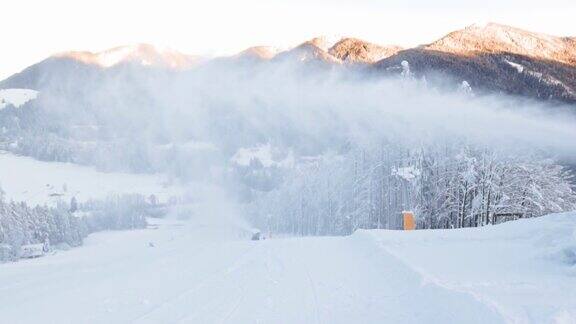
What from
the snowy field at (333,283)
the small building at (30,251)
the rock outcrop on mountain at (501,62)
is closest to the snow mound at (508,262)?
the snowy field at (333,283)

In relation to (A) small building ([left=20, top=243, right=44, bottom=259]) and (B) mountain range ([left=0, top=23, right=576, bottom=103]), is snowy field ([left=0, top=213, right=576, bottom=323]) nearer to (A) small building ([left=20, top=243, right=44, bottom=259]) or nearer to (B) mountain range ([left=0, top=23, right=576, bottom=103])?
(A) small building ([left=20, top=243, right=44, bottom=259])

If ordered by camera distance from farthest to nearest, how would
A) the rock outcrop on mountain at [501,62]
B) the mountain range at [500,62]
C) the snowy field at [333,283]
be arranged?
the rock outcrop on mountain at [501,62], the mountain range at [500,62], the snowy field at [333,283]

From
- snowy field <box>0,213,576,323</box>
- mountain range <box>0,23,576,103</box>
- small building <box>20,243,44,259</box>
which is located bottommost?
small building <box>20,243,44,259</box>

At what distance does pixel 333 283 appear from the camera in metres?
11.2

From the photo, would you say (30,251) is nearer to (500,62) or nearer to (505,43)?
(500,62)

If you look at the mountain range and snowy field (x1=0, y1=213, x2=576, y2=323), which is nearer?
snowy field (x1=0, y1=213, x2=576, y2=323)

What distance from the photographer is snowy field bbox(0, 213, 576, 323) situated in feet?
27.7

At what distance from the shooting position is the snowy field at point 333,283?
8.44m

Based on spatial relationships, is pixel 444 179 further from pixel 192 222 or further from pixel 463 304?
pixel 192 222

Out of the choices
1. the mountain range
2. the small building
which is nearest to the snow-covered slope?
the mountain range

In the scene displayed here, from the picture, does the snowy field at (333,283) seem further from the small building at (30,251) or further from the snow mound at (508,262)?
the small building at (30,251)

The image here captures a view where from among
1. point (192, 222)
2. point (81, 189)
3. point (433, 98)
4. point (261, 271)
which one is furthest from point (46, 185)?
point (261, 271)

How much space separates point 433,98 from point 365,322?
6579cm

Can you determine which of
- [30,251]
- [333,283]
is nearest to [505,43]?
[30,251]
